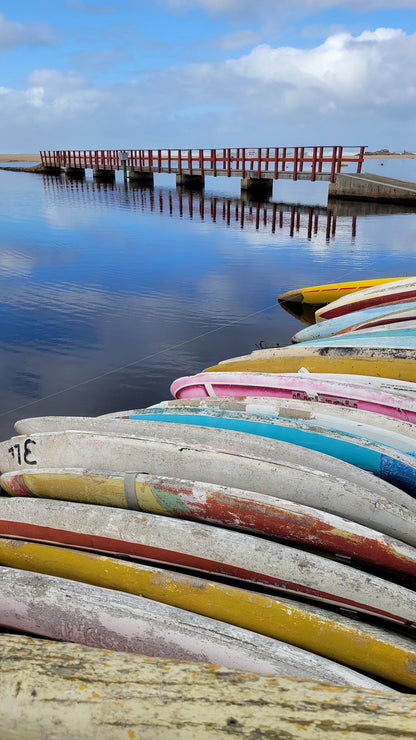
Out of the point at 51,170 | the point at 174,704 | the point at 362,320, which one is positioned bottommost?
the point at 362,320

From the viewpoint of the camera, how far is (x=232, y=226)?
1938 cm

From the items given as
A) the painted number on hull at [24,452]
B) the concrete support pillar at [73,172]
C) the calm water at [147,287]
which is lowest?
the calm water at [147,287]

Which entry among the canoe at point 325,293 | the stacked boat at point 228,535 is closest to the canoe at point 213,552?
the stacked boat at point 228,535

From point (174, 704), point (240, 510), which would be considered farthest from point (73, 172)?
point (174, 704)

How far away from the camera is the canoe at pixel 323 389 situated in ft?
11.9

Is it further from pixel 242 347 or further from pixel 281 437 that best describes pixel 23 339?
pixel 281 437

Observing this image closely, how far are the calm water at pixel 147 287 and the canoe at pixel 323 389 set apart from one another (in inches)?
70.6

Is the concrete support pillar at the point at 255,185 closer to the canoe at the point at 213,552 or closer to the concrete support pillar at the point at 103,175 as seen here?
the concrete support pillar at the point at 103,175

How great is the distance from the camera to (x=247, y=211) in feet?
79.9

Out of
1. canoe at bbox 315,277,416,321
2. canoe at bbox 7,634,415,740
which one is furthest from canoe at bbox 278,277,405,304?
canoe at bbox 7,634,415,740

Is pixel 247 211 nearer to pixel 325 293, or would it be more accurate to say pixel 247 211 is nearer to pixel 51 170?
pixel 325 293

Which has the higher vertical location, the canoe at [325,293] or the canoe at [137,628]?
the canoe at [137,628]

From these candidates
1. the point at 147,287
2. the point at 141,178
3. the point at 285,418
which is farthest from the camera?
the point at 141,178

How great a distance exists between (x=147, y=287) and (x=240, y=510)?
8656 millimetres
